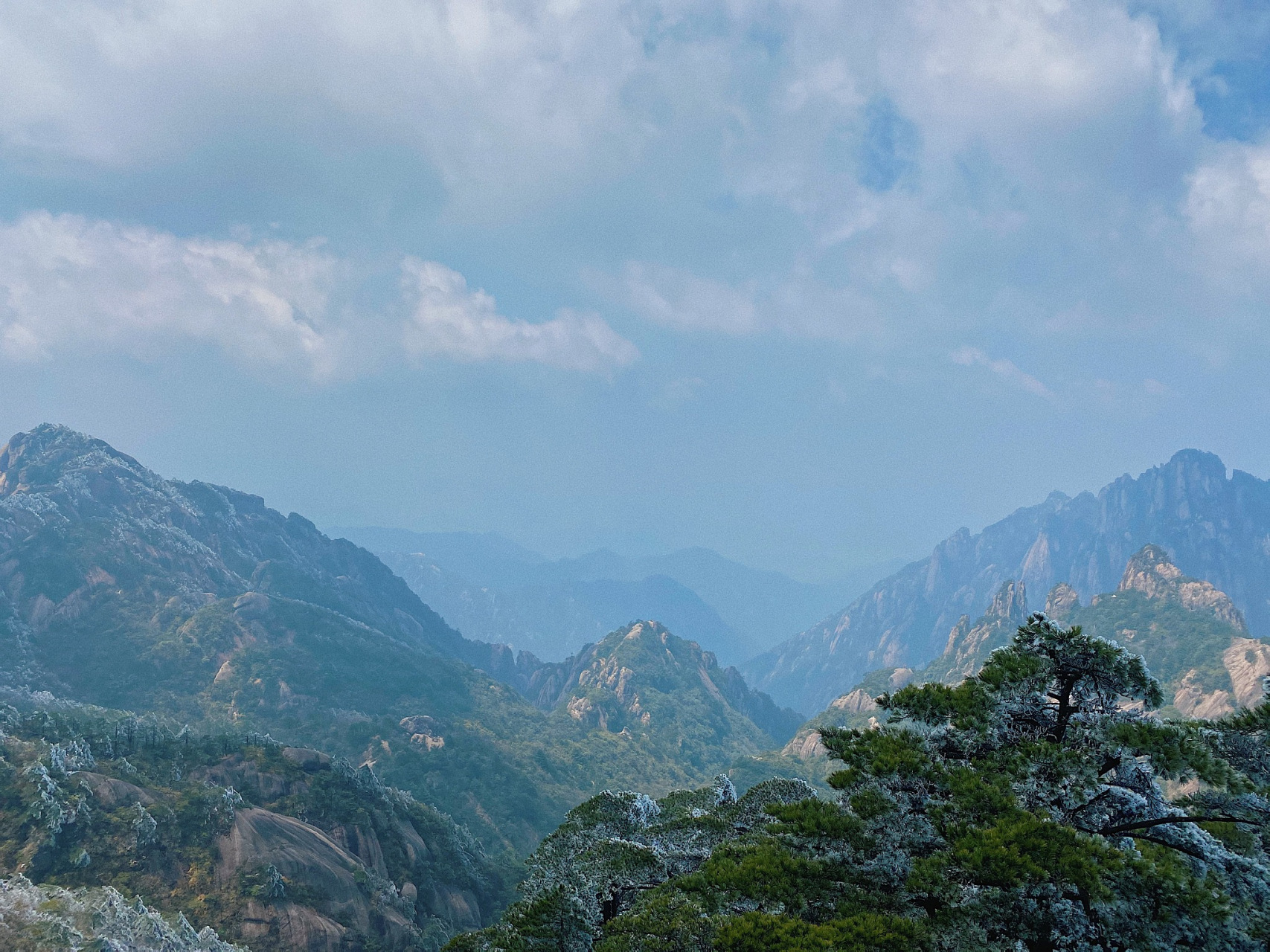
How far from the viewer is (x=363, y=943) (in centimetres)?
7819

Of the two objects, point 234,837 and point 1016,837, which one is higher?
point 1016,837

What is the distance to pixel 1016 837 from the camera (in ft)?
60.1

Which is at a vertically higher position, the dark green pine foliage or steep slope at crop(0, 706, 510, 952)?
the dark green pine foliage

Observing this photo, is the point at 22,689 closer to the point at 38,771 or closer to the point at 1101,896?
the point at 38,771

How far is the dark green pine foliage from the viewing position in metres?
17.8

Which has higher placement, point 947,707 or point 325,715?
point 947,707

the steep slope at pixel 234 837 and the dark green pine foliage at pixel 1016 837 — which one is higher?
the dark green pine foliage at pixel 1016 837

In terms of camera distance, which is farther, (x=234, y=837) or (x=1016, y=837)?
(x=234, y=837)

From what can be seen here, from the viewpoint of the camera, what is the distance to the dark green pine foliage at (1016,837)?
1783 cm

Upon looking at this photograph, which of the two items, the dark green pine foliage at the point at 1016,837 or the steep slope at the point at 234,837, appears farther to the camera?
the steep slope at the point at 234,837

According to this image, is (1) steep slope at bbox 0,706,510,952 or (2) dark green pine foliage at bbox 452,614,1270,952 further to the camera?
(1) steep slope at bbox 0,706,510,952

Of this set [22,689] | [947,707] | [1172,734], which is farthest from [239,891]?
[22,689]

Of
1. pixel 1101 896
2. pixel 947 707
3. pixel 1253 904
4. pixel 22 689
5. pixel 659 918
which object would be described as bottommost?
pixel 22 689

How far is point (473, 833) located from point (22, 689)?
106199 mm
